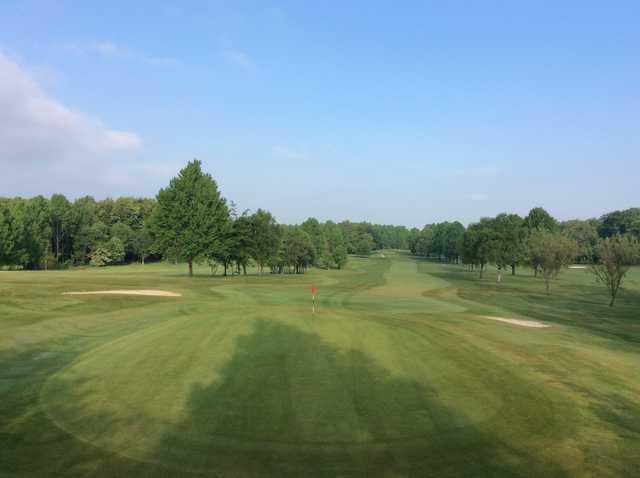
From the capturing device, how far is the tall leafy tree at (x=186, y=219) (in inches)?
2547

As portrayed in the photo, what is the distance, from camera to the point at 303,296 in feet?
148

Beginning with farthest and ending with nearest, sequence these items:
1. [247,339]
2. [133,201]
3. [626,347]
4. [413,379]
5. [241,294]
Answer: [133,201], [241,294], [626,347], [247,339], [413,379]

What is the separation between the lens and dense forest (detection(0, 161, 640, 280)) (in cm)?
6512

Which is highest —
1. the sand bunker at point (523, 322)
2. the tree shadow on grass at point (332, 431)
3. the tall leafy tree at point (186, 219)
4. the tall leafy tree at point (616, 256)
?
the tall leafy tree at point (186, 219)

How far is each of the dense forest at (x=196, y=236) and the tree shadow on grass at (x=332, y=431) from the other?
47358 millimetres

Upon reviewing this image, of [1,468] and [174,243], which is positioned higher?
[174,243]

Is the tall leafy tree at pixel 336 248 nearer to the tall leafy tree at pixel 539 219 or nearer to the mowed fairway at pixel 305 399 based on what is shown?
the tall leafy tree at pixel 539 219

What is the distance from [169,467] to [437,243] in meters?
195

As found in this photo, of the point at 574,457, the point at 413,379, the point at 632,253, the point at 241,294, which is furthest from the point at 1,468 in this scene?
the point at 632,253

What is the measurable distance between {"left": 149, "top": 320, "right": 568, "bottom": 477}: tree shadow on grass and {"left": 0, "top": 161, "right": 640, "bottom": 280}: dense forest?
4736 cm

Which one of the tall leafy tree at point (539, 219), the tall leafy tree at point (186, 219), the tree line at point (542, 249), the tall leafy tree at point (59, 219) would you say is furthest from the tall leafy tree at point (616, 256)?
the tall leafy tree at point (59, 219)

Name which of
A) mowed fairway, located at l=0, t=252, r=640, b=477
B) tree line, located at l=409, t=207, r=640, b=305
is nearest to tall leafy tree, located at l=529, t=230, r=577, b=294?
tree line, located at l=409, t=207, r=640, b=305

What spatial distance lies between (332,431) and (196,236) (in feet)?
188

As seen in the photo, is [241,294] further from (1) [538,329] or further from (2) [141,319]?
(1) [538,329]
